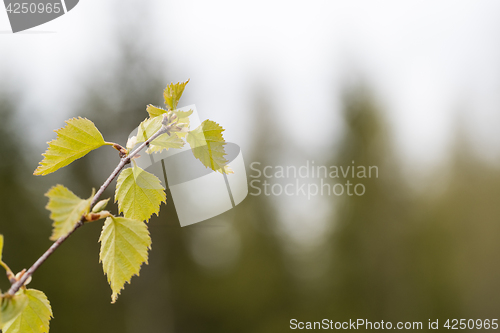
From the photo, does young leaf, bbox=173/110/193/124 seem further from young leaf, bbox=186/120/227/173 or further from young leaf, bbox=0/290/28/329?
young leaf, bbox=0/290/28/329

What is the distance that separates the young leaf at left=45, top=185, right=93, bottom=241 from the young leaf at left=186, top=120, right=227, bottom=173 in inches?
→ 3.1

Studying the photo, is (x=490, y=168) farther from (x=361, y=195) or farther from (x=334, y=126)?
(x=334, y=126)

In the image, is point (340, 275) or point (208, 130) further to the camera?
point (340, 275)

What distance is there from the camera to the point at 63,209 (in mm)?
115

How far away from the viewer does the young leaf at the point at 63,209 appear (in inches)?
4.3

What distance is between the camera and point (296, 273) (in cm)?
365

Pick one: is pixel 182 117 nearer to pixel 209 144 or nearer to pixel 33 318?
pixel 209 144

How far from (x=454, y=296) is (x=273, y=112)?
3.20 metres

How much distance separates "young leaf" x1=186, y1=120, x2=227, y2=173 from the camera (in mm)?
185

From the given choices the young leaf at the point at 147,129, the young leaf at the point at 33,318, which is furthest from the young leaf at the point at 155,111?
the young leaf at the point at 33,318

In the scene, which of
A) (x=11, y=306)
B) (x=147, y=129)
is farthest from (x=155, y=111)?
(x=11, y=306)

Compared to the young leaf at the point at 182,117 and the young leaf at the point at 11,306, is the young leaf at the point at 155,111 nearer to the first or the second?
the young leaf at the point at 182,117

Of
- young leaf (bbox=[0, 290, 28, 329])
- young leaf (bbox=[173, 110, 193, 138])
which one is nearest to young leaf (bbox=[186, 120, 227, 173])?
young leaf (bbox=[173, 110, 193, 138])

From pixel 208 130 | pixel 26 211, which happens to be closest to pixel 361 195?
pixel 26 211
